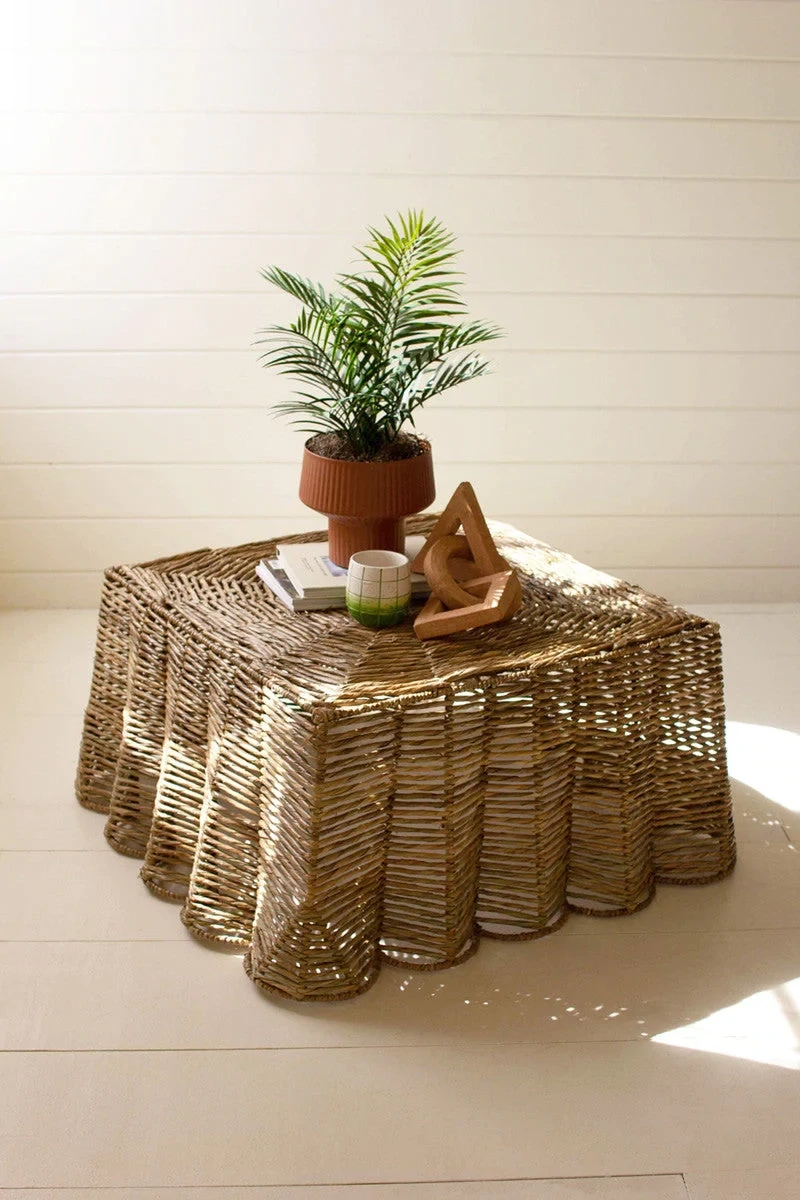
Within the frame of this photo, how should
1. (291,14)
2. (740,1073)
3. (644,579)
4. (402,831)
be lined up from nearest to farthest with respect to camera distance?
(740,1073)
(402,831)
(291,14)
(644,579)

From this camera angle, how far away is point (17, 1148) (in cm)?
145

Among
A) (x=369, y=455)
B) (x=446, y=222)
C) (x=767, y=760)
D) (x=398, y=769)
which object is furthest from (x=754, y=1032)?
(x=446, y=222)

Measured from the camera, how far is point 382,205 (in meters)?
3.13

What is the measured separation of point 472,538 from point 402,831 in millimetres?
485

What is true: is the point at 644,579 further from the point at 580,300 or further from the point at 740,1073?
the point at 740,1073

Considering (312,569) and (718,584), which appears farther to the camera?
(718,584)

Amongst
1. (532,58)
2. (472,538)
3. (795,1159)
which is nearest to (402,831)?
(472,538)

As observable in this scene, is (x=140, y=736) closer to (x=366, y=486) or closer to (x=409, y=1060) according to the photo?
(x=366, y=486)

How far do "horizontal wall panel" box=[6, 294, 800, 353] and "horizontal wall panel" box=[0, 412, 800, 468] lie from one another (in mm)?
171

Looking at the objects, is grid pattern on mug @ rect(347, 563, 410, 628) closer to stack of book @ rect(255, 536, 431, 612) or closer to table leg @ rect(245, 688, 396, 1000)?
stack of book @ rect(255, 536, 431, 612)

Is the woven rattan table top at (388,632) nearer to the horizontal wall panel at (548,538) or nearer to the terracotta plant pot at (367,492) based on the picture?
the terracotta plant pot at (367,492)

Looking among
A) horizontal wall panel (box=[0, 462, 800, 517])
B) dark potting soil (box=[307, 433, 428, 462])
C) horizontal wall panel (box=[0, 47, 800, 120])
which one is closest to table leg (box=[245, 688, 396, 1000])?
dark potting soil (box=[307, 433, 428, 462])

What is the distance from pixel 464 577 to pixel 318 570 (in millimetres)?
248

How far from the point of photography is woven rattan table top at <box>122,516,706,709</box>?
1743 mm
